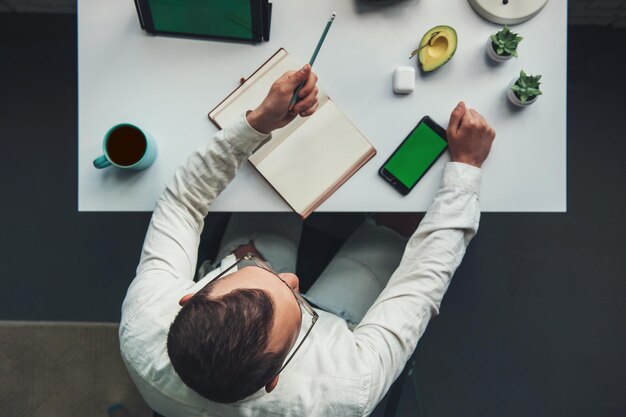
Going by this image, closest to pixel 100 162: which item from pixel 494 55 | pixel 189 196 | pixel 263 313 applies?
pixel 189 196

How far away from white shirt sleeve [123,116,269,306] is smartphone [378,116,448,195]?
0.78 ft

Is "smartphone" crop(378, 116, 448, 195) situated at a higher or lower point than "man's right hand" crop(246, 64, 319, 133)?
lower

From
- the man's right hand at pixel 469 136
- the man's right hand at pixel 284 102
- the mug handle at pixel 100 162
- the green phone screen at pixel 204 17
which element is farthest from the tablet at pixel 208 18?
the man's right hand at pixel 469 136

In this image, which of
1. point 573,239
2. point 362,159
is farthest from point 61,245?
point 573,239

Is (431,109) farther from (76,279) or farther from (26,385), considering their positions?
(76,279)

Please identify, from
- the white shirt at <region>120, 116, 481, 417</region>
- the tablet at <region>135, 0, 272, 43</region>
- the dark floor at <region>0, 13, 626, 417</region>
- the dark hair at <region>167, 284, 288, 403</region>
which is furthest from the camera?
the dark floor at <region>0, 13, 626, 417</region>

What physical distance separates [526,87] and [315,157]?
0.40m

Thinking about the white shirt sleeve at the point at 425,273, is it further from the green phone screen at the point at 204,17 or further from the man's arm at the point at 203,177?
the green phone screen at the point at 204,17

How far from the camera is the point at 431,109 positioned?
3.03 ft

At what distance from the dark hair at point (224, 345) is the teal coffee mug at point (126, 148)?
0.33m

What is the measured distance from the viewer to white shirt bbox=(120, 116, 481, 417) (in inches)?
28.9

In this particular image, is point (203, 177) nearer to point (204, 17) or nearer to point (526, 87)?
point (204, 17)

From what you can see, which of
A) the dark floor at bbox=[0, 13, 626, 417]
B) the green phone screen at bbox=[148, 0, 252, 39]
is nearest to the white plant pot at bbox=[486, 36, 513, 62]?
the green phone screen at bbox=[148, 0, 252, 39]

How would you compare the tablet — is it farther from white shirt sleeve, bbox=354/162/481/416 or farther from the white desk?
white shirt sleeve, bbox=354/162/481/416
